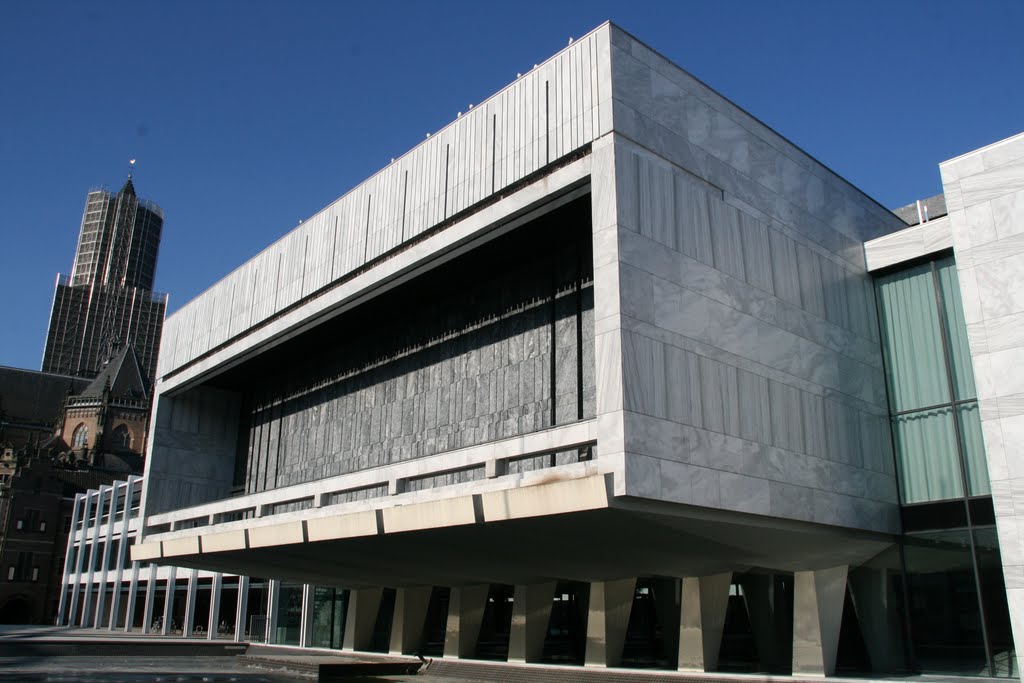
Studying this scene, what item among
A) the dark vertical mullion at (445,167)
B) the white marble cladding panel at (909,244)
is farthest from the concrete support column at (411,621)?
the white marble cladding panel at (909,244)

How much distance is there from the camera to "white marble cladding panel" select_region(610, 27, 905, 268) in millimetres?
18547

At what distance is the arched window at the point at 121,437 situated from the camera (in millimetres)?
97812

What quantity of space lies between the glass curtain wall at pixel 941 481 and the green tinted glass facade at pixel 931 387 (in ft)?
0.08

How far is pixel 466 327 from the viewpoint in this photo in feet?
82.1

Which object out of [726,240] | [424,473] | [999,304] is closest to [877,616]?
[999,304]

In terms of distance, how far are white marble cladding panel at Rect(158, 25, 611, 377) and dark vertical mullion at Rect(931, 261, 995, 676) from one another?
9840 millimetres

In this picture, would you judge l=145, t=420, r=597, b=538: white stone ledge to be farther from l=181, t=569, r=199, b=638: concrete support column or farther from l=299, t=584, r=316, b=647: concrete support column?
l=181, t=569, r=199, b=638: concrete support column

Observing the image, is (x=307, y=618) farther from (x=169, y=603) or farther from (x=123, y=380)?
Result: (x=123, y=380)

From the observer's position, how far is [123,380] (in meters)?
104

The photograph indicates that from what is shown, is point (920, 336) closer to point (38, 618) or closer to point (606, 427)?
point (606, 427)

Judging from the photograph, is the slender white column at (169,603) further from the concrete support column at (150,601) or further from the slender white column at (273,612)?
the slender white column at (273,612)

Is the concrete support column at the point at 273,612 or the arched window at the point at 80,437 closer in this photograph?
the concrete support column at the point at 273,612

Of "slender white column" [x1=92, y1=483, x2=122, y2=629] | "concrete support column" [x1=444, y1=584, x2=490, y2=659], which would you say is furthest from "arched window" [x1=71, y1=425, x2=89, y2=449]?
"concrete support column" [x1=444, y1=584, x2=490, y2=659]

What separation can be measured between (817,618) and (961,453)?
5.04 meters
